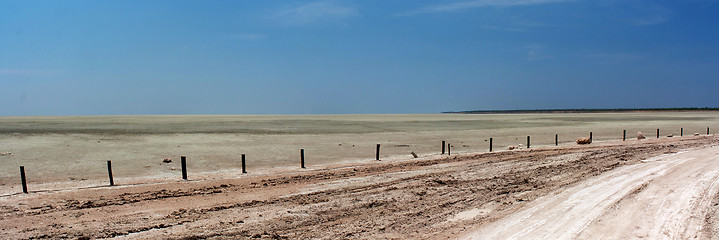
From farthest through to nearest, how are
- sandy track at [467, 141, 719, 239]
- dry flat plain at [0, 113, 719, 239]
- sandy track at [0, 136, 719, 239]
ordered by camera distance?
sandy track at [0, 136, 719, 239]
dry flat plain at [0, 113, 719, 239]
sandy track at [467, 141, 719, 239]

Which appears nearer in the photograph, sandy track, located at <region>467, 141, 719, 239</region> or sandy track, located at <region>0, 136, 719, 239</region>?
sandy track, located at <region>467, 141, 719, 239</region>

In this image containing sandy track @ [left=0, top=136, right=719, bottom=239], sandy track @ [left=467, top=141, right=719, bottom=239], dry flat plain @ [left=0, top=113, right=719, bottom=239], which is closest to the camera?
sandy track @ [left=467, top=141, right=719, bottom=239]

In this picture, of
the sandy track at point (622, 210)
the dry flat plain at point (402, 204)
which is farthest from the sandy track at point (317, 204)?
the sandy track at point (622, 210)

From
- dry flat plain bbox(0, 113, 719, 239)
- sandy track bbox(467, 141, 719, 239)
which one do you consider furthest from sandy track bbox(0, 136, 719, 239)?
sandy track bbox(467, 141, 719, 239)

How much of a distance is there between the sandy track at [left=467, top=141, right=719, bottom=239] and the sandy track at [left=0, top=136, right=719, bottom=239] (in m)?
0.16

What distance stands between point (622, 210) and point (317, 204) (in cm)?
633

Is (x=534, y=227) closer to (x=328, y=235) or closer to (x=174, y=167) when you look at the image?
(x=328, y=235)

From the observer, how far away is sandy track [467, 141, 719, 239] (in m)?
7.99

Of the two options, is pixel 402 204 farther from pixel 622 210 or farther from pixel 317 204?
pixel 622 210

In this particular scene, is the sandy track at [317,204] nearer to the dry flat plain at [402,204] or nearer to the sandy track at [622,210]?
the dry flat plain at [402,204]

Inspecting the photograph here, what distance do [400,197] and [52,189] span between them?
11151 mm

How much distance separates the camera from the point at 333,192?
12.3m

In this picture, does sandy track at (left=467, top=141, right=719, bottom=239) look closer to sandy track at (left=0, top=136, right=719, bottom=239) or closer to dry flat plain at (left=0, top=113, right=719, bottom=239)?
dry flat plain at (left=0, top=113, right=719, bottom=239)

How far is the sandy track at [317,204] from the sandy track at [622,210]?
0.16m
